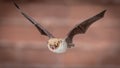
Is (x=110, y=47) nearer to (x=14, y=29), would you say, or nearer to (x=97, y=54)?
(x=97, y=54)

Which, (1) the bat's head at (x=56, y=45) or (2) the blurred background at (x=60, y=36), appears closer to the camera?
(1) the bat's head at (x=56, y=45)

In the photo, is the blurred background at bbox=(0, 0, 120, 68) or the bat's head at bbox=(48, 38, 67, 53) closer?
the bat's head at bbox=(48, 38, 67, 53)

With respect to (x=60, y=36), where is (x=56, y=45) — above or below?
below

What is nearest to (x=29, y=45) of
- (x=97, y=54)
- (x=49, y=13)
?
(x=49, y=13)

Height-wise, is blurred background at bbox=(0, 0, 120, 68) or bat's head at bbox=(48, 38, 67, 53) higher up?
blurred background at bbox=(0, 0, 120, 68)

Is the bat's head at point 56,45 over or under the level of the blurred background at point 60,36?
under

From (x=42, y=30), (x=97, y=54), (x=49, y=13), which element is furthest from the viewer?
(x=49, y=13)

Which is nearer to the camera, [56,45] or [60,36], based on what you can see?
[56,45]

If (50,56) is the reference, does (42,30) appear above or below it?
below
